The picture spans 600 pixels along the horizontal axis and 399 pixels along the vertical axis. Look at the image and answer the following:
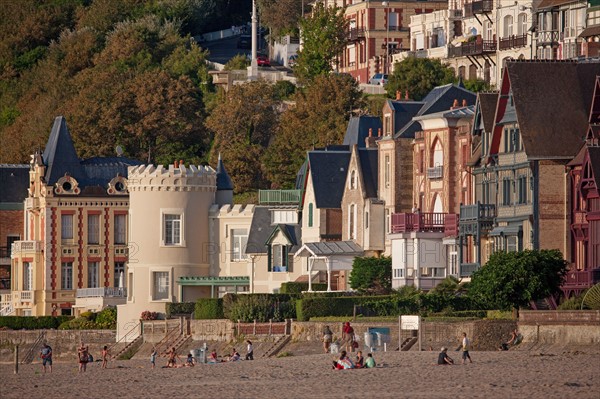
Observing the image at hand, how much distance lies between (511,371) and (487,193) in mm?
20834

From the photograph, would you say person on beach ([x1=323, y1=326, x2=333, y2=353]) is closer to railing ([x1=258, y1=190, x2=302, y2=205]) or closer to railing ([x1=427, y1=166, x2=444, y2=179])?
railing ([x1=427, y1=166, x2=444, y2=179])

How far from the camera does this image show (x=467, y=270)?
258ft

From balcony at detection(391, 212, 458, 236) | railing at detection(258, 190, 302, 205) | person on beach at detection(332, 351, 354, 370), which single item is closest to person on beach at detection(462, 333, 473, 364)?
person on beach at detection(332, 351, 354, 370)

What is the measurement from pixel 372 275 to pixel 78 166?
22.0m

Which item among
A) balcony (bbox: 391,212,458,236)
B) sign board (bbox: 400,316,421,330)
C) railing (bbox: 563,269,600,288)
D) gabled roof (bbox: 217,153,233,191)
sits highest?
gabled roof (bbox: 217,153,233,191)

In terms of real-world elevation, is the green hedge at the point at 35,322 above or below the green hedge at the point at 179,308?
below

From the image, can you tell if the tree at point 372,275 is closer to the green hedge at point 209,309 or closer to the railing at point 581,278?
the green hedge at point 209,309

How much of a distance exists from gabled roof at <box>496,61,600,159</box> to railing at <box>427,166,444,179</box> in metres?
7.73

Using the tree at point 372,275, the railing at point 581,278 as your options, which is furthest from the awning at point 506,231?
the tree at point 372,275

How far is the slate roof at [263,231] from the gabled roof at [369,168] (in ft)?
18.1

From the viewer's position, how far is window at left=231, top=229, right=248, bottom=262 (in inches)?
3696

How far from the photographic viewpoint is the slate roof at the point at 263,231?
91688 mm

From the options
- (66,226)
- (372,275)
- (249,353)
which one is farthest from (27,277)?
(249,353)

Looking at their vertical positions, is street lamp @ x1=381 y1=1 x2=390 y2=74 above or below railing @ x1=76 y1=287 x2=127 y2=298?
above
